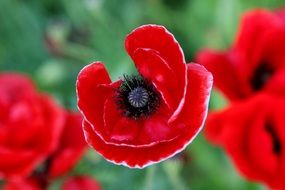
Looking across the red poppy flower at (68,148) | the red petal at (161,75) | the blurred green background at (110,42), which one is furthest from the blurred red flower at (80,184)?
the red petal at (161,75)

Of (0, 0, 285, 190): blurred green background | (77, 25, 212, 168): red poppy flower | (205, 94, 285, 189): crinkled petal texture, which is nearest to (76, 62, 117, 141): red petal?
(77, 25, 212, 168): red poppy flower

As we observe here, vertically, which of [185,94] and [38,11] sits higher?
[185,94]

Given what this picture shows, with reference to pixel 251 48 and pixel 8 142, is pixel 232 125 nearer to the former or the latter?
pixel 251 48

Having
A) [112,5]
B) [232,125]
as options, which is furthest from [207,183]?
[112,5]

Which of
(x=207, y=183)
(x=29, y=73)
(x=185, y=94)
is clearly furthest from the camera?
(x=29, y=73)

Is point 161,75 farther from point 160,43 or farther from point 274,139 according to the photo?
point 274,139

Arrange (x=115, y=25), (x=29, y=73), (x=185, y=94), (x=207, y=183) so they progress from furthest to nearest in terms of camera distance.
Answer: (x=29, y=73) < (x=115, y=25) < (x=207, y=183) < (x=185, y=94)

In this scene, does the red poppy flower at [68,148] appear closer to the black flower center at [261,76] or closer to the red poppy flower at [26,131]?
the red poppy flower at [26,131]
